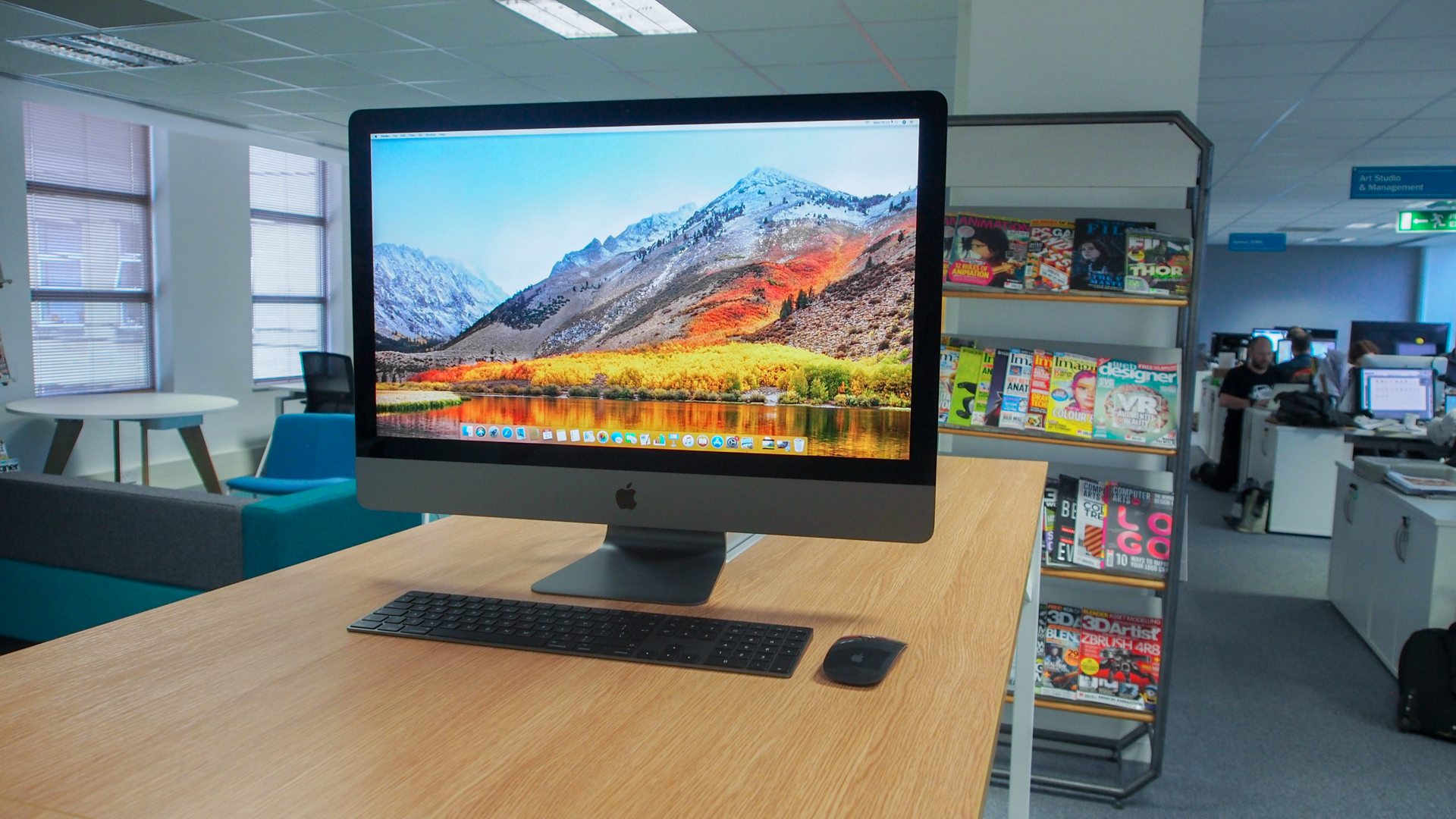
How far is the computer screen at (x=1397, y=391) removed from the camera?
5523mm

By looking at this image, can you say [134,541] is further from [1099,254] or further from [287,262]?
[287,262]

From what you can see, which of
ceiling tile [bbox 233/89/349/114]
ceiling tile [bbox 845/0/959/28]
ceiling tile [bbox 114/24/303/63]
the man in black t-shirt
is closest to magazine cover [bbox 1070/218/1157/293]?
ceiling tile [bbox 845/0/959/28]

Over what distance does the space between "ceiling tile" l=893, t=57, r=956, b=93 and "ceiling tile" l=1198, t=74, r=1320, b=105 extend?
132 centimetres

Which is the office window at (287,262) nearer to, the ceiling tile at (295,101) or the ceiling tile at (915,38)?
the ceiling tile at (295,101)

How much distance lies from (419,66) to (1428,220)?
9428 mm

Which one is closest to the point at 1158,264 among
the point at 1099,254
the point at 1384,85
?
the point at 1099,254

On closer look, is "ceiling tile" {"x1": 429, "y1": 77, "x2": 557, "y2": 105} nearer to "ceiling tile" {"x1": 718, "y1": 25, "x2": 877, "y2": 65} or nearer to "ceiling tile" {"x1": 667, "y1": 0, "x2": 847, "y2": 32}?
"ceiling tile" {"x1": 718, "y1": 25, "x2": 877, "y2": 65}

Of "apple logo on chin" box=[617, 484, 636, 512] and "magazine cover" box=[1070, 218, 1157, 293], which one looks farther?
"magazine cover" box=[1070, 218, 1157, 293]

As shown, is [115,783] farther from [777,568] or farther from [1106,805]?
[1106,805]

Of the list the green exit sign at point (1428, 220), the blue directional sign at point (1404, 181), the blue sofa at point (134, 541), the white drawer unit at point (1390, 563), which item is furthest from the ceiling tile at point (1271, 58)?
the green exit sign at point (1428, 220)

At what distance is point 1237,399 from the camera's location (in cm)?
659

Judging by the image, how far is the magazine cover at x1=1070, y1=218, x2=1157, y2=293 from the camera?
240 cm

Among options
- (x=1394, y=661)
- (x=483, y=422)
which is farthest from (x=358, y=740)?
(x=1394, y=661)

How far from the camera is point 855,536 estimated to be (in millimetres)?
963
